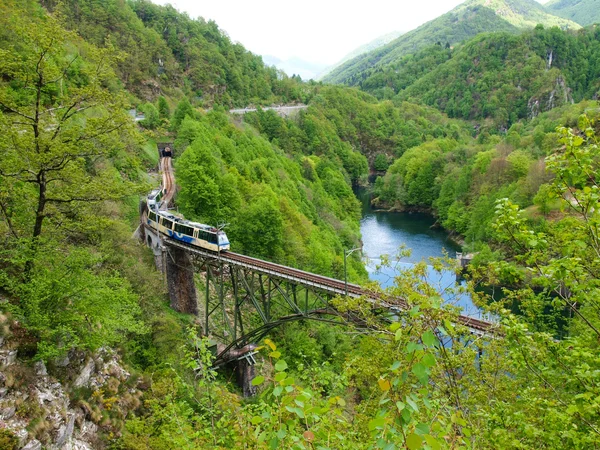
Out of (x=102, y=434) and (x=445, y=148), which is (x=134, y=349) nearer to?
(x=102, y=434)

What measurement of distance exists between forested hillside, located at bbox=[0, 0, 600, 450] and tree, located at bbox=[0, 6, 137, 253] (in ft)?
0.24

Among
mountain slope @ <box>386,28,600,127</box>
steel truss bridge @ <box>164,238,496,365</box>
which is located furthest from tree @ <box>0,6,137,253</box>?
mountain slope @ <box>386,28,600,127</box>

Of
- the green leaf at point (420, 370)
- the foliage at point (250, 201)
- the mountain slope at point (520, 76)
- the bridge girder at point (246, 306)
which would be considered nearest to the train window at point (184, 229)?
the bridge girder at point (246, 306)

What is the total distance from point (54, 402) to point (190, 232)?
14072mm

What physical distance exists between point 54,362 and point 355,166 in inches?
3791

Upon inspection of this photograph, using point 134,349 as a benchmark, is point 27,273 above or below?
above

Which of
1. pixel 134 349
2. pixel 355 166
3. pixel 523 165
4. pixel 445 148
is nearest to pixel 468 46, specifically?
pixel 445 148

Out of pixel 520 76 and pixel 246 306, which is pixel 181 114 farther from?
pixel 520 76

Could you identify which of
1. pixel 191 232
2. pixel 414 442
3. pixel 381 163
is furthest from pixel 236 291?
pixel 381 163

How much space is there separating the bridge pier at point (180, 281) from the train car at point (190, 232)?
51.8 inches

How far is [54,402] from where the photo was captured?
11.9 m

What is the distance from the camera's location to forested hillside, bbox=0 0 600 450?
579 cm

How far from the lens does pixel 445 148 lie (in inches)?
4210

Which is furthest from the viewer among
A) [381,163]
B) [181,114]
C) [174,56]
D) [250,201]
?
[381,163]
